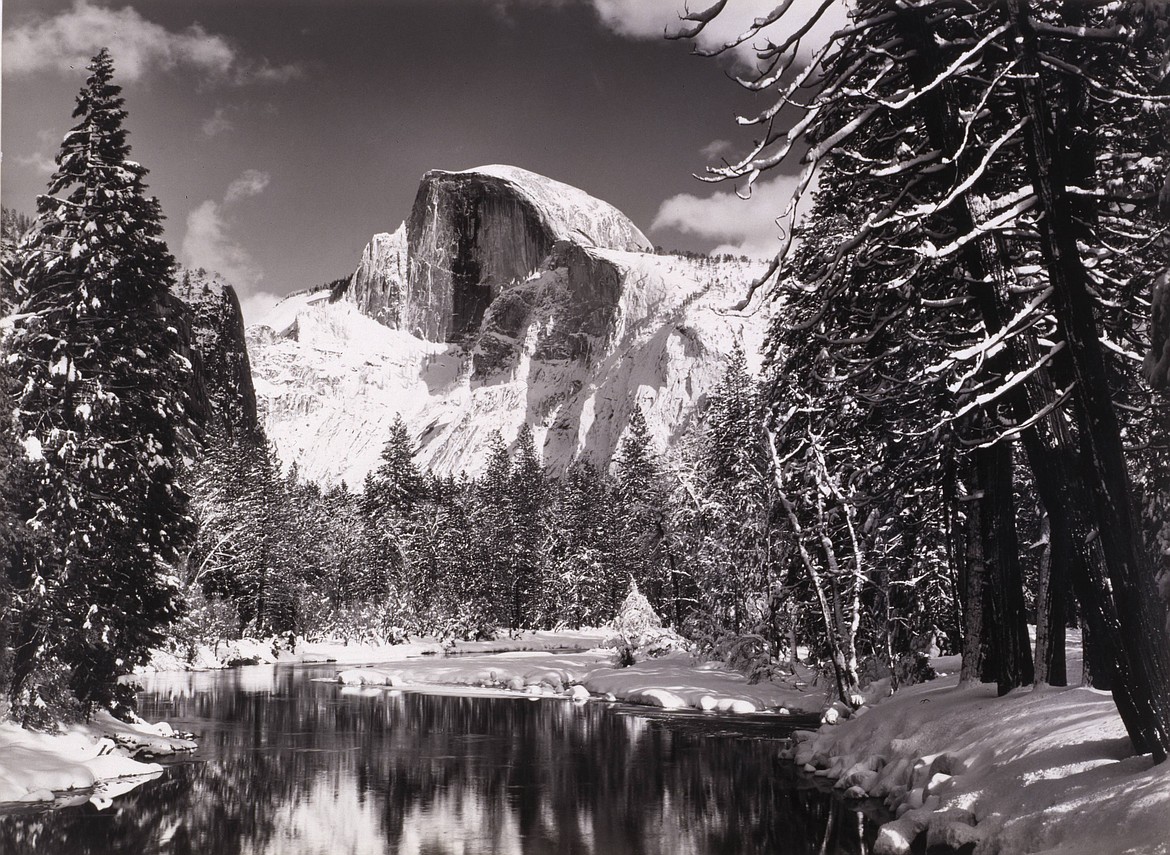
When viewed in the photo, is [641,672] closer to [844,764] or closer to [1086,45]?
[844,764]

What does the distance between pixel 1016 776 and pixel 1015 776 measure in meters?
0.03

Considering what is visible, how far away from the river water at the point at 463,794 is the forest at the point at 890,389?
126 inches

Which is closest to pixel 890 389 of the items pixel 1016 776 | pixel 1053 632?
pixel 1016 776

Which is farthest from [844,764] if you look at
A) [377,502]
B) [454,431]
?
[454,431]

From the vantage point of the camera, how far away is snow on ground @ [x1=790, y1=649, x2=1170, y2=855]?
6969 millimetres

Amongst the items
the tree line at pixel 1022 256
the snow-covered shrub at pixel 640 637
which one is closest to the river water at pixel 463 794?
the tree line at pixel 1022 256

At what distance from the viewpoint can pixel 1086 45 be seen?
9.95m

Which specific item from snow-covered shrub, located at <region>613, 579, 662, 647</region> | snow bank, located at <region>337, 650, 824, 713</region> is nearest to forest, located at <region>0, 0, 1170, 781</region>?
snow bank, located at <region>337, 650, 824, 713</region>

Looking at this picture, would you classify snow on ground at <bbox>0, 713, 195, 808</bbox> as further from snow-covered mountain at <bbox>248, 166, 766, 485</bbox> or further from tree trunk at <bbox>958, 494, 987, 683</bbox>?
snow-covered mountain at <bbox>248, 166, 766, 485</bbox>

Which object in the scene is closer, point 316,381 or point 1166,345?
point 1166,345

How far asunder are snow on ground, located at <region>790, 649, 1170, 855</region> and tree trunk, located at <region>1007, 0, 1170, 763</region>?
632 mm

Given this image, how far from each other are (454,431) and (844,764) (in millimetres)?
155233

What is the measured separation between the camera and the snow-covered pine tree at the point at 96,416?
16625 mm

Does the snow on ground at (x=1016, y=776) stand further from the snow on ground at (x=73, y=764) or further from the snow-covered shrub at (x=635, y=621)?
the snow-covered shrub at (x=635, y=621)
